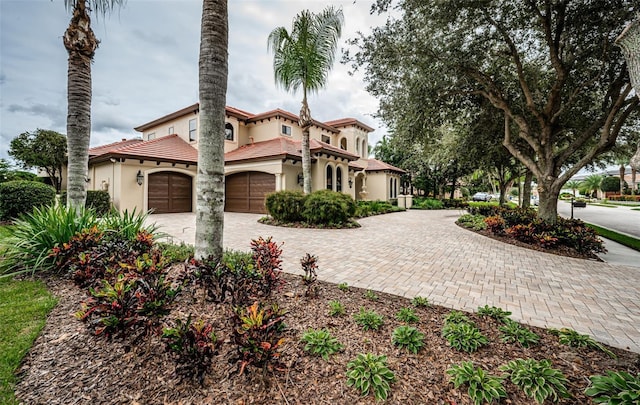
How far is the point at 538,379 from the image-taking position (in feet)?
6.79

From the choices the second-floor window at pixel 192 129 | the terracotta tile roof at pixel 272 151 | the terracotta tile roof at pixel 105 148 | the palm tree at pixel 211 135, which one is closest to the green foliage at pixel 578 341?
the palm tree at pixel 211 135

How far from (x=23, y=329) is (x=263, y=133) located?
696 inches

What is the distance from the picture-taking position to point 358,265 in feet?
18.4

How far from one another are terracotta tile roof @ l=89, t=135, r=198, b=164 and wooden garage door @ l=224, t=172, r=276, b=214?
2814 mm

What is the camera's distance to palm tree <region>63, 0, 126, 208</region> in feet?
18.4

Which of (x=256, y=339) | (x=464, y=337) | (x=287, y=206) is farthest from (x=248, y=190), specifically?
(x=464, y=337)

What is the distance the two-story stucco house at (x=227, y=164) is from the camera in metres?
14.5

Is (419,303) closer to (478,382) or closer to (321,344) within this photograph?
(478,382)

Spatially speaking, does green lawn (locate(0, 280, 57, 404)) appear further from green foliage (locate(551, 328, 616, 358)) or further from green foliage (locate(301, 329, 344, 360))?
green foliage (locate(551, 328, 616, 358))

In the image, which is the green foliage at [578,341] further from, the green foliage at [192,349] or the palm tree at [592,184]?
the palm tree at [592,184]

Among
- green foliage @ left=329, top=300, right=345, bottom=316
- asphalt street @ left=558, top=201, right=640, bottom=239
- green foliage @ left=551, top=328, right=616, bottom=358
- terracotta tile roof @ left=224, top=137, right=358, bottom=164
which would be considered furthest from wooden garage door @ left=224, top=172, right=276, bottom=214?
asphalt street @ left=558, top=201, right=640, bottom=239

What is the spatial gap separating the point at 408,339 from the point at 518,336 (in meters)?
1.17

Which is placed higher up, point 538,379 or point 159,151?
point 159,151

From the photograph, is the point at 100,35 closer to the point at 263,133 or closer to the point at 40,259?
the point at 40,259
